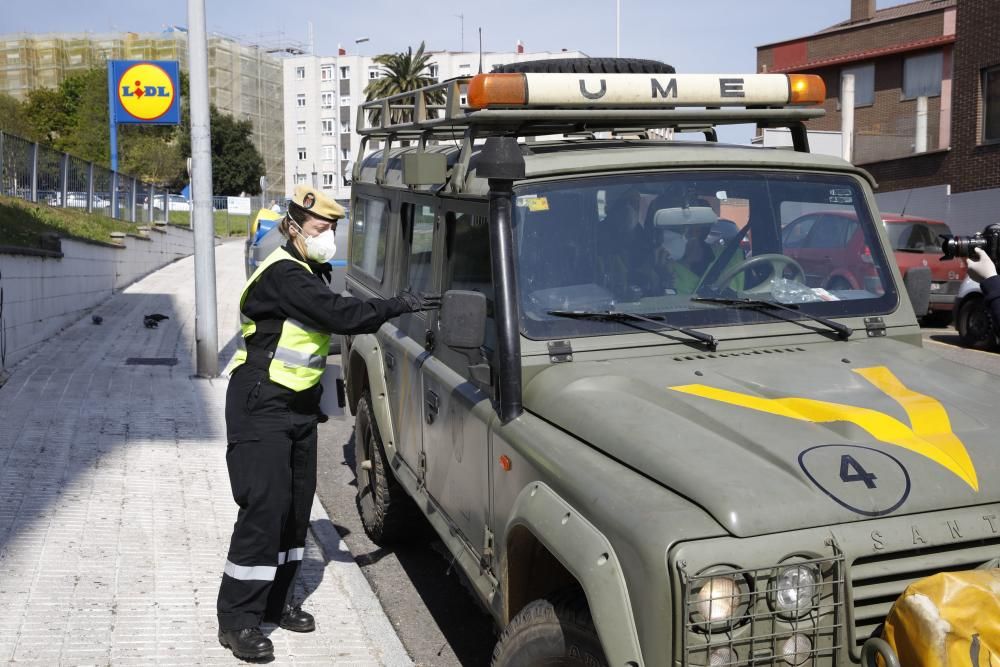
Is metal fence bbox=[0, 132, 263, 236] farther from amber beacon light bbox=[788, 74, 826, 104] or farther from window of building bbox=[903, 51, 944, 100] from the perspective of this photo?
window of building bbox=[903, 51, 944, 100]

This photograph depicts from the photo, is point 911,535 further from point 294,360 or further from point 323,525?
point 323,525

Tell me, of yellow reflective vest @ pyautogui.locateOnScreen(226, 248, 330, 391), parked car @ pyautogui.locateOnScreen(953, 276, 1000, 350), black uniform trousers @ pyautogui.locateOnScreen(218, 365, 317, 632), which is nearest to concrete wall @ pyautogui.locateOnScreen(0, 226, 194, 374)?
black uniform trousers @ pyautogui.locateOnScreen(218, 365, 317, 632)

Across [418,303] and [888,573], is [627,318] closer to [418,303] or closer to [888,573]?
[418,303]

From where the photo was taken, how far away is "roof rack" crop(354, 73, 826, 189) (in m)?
4.06

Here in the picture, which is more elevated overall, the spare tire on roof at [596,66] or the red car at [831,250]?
the spare tire on roof at [596,66]

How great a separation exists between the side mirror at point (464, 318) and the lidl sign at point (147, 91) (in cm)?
3434

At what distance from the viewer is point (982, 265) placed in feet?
13.8

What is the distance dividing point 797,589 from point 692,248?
5.82 ft

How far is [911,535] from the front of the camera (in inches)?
104

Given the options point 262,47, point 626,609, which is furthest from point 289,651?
point 262,47

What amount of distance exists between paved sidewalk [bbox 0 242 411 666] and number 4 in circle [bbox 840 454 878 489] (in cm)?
248

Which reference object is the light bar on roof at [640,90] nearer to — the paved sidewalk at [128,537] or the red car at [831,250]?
the red car at [831,250]

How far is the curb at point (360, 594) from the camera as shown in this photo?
4668 mm

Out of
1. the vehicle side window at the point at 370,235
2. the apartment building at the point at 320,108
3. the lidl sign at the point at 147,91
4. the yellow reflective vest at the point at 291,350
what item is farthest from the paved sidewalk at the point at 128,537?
the apartment building at the point at 320,108
